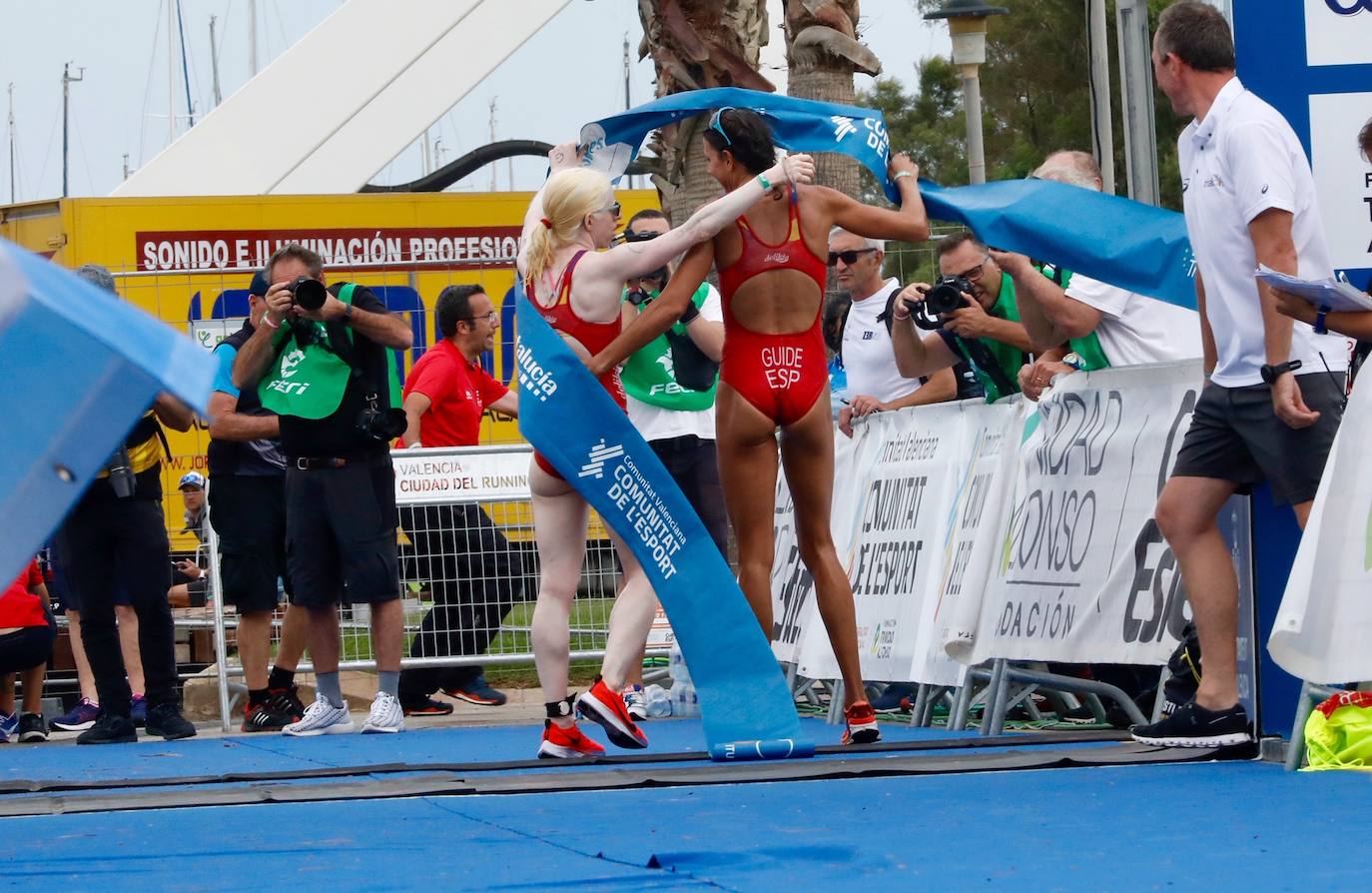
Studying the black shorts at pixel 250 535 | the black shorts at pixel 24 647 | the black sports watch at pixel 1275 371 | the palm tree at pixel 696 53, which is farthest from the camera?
the palm tree at pixel 696 53

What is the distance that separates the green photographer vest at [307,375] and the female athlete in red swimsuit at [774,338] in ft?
9.36

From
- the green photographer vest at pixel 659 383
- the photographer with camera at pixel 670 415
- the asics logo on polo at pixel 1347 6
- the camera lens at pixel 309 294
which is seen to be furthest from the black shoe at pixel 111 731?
the asics logo on polo at pixel 1347 6

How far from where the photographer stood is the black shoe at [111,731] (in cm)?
992

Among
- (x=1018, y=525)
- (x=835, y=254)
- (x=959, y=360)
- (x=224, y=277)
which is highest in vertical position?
(x=224, y=277)

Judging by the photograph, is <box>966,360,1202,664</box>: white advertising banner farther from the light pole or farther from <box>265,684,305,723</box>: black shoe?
the light pole

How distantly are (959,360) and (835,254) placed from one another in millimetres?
970

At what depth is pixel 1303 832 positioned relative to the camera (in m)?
4.62

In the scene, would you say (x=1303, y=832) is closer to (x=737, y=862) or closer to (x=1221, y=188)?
(x=737, y=862)

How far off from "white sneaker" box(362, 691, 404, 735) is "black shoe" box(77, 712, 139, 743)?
1.16 m

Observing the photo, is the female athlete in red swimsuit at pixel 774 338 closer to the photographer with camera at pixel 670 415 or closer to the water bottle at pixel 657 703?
the photographer with camera at pixel 670 415

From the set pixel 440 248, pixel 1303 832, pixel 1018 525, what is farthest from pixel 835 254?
pixel 440 248

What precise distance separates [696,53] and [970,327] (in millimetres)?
5322

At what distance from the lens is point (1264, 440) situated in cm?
606

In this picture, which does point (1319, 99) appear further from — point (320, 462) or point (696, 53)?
point (696, 53)
